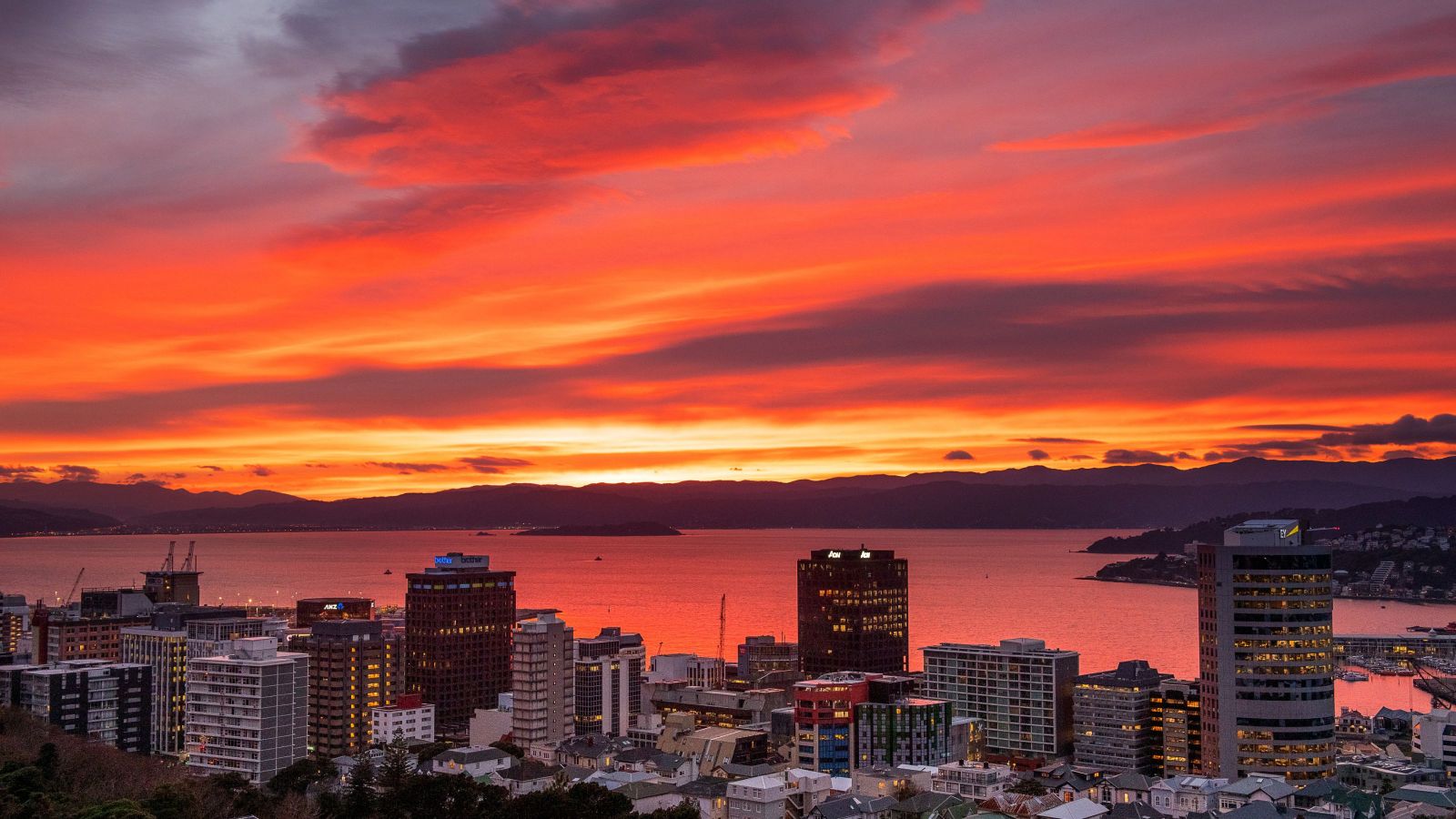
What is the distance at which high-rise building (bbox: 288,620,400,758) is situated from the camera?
68688 millimetres

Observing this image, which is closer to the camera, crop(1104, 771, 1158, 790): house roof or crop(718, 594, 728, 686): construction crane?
crop(1104, 771, 1158, 790): house roof

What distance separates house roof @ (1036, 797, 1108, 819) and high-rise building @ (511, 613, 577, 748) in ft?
89.6

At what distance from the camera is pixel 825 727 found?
58281 mm

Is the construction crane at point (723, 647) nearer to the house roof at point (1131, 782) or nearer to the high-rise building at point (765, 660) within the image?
the high-rise building at point (765, 660)

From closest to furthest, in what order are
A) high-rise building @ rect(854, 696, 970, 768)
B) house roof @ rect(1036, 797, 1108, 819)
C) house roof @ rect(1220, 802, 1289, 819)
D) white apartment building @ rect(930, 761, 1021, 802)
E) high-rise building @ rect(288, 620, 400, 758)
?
1. house roof @ rect(1220, 802, 1289, 819)
2. house roof @ rect(1036, 797, 1108, 819)
3. white apartment building @ rect(930, 761, 1021, 802)
4. high-rise building @ rect(854, 696, 970, 768)
5. high-rise building @ rect(288, 620, 400, 758)

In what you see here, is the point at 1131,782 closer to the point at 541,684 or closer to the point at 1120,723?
the point at 1120,723

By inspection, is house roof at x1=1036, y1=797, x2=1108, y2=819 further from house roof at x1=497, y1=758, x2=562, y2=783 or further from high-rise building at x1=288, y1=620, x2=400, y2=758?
high-rise building at x1=288, y1=620, x2=400, y2=758

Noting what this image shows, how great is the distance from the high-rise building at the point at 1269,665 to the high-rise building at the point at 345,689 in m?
40.5

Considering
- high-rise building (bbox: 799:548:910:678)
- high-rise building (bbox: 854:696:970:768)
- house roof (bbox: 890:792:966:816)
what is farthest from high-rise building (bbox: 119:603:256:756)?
house roof (bbox: 890:792:966:816)

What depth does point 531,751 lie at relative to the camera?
60688 millimetres

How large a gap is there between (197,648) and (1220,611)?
50554mm

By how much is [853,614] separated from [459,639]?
2518cm

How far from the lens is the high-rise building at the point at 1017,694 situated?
217ft

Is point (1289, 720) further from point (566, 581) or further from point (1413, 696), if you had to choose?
point (566, 581)
